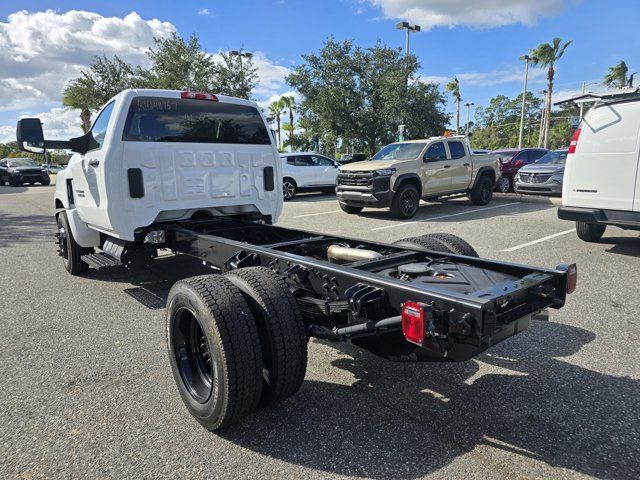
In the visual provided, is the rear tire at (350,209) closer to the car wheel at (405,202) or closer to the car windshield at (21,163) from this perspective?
the car wheel at (405,202)

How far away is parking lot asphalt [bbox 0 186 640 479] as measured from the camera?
239cm

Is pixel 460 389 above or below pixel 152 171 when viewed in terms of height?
below

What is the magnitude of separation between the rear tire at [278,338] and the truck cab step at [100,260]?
291 cm

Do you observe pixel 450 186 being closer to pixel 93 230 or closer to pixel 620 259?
pixel 620 259

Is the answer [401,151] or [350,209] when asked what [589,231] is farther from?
[350,209]

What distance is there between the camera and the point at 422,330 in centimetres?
211

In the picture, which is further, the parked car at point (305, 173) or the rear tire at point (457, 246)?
the parked car at point (305, 173)

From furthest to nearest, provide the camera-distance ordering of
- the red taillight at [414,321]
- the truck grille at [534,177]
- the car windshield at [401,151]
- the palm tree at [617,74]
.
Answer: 1. the palm tree at [617,74]
2. the truck grille at [534,177]
3. the car windshield at [401,151]
4. the red taillight at [414,321]

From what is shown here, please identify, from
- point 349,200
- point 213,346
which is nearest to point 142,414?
point 213,346

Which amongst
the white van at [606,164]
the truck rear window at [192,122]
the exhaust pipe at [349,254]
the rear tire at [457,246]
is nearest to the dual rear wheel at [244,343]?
the exhaust pipe at [349,254]

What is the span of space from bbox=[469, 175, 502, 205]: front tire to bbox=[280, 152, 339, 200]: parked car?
5.45m

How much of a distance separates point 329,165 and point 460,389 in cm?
1438

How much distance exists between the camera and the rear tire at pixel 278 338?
2.57 meters

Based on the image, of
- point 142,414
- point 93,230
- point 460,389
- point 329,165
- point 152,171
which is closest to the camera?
point 142,414
